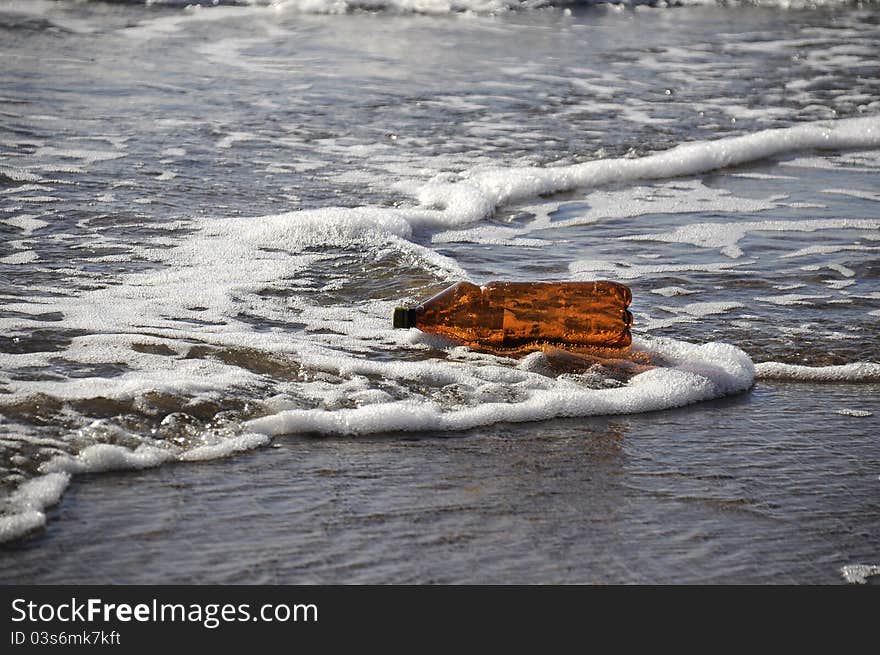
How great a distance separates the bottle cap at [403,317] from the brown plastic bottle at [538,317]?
13 cm

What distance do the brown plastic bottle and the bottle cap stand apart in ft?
0.43

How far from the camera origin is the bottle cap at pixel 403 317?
3.13 metres

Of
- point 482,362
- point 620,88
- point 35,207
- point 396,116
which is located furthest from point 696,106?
point 482,362

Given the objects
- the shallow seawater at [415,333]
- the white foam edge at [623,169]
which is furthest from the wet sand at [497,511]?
the white foam edge at [623,169]

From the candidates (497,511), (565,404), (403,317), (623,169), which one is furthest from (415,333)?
(623,169)

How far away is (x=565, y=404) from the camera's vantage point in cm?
294

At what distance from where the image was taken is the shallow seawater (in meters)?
2.26

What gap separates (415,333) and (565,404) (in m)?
0.63

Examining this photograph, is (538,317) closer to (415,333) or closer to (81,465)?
(415,333)

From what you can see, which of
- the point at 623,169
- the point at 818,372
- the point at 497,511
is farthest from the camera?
the point at 623,169

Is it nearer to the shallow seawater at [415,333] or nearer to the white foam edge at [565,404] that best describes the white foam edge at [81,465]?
the shallow seawater at [415,333]

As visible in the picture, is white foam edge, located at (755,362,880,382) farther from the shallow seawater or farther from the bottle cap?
the bottle cap

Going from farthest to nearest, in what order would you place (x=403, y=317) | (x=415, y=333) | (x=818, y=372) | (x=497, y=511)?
(x=415, y=333) → (x=818, y=372) → (x=403, y=317) → (x=497, y=511)
